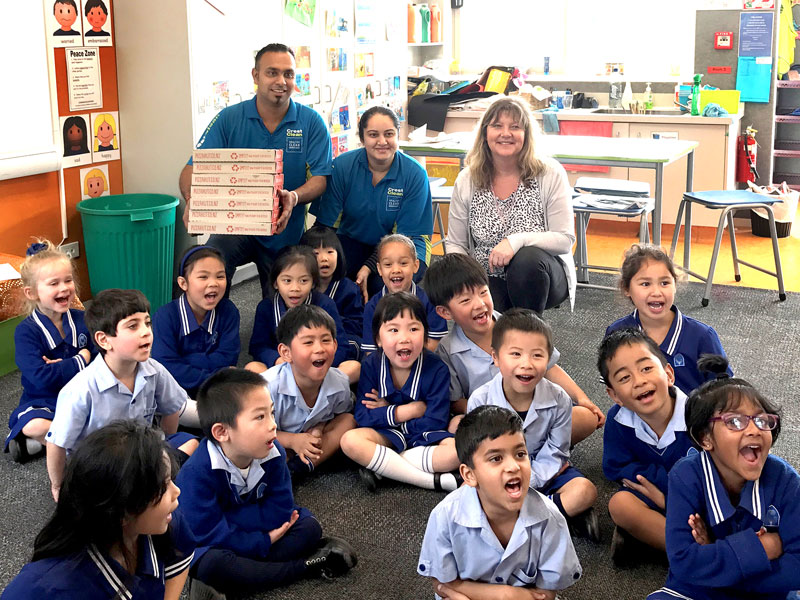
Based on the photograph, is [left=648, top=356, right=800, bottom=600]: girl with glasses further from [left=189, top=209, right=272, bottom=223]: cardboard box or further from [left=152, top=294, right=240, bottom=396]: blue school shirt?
[left=189, top=209, right=272, bottom=223]: cardboard box

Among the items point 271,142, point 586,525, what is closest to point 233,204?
point 271,142

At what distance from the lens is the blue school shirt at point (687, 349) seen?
7.93ft

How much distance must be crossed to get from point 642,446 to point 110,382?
1336mm

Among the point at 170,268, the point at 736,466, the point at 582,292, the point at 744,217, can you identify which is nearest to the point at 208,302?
the point at 170,268

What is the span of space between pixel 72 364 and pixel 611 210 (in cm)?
240

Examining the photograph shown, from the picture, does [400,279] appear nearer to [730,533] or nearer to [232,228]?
[232,228]

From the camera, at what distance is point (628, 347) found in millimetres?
2064

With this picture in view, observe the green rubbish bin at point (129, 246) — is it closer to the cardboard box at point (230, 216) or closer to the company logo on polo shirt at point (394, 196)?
the cardboard box at point (230, 216)

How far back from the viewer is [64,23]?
11.9 ft

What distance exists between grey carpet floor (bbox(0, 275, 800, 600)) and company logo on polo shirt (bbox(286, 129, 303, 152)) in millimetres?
823

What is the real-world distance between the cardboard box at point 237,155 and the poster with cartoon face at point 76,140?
0.83m

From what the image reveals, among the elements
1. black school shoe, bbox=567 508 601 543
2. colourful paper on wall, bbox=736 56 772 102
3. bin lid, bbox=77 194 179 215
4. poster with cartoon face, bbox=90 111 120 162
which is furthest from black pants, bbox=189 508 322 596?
colourful paper on wall, bbox=736 56 772 102

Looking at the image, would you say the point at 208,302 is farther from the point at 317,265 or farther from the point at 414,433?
the point at 414,433

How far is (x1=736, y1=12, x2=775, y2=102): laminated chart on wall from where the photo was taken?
5.52 m
